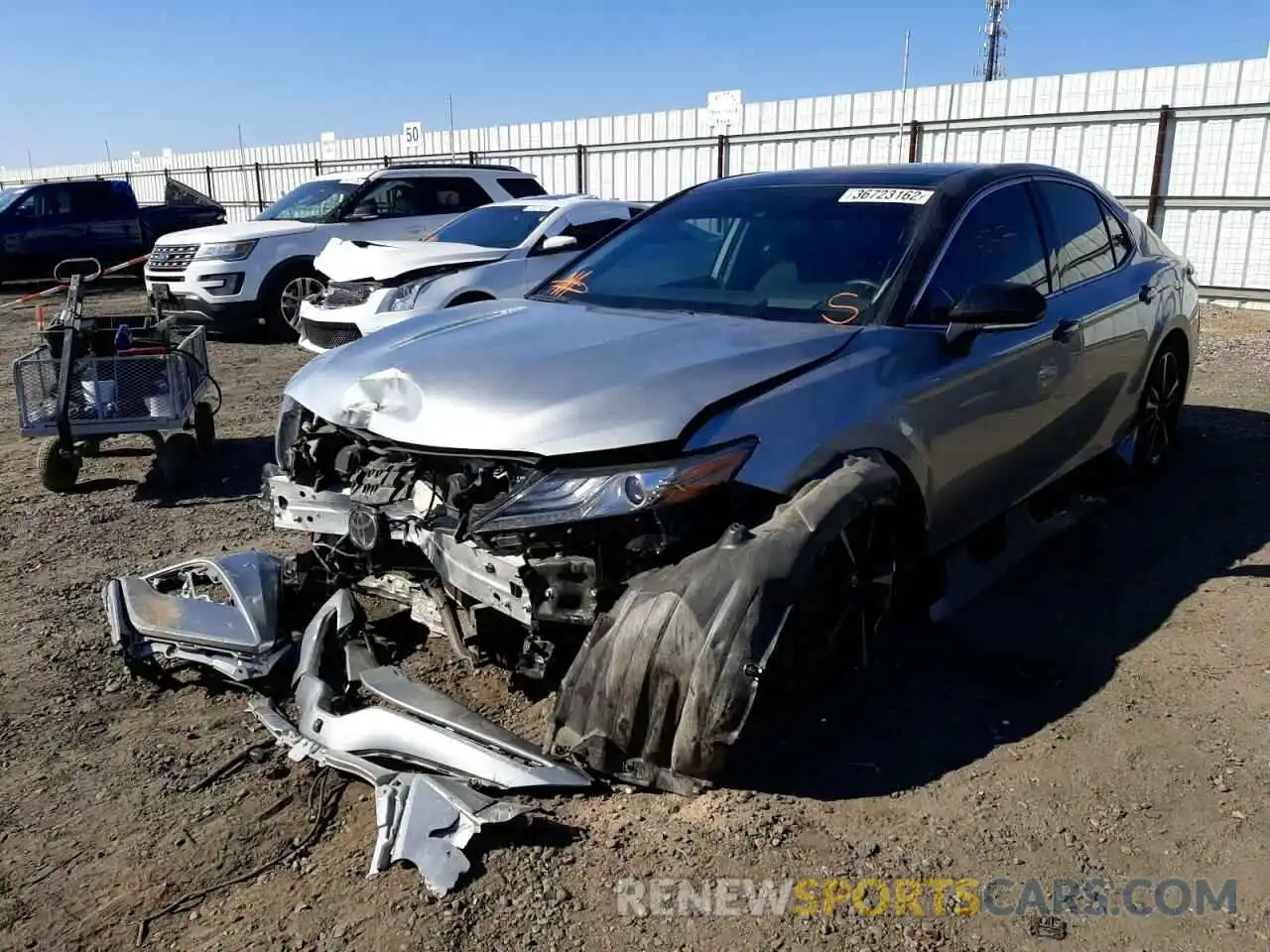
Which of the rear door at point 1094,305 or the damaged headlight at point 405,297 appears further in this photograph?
the damaged headlight at point 405,297

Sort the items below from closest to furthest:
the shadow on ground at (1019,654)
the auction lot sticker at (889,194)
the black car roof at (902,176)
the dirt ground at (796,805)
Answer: the dirt ground at (796,805)
the shadow on ground at (1019,654)
the auction lot sticker at (889,194)
the black car roof at (902,176)

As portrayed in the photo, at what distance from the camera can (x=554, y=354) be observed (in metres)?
3.34

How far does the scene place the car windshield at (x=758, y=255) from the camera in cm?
381

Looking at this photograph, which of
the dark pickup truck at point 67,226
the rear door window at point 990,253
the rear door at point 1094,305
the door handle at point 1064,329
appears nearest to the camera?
the rear door window at point 990,253

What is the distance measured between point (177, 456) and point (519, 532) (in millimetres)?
4104

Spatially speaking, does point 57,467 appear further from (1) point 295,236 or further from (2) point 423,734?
(1) point 295,236

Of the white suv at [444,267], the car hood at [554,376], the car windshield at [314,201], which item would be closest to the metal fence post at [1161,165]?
the white suv at [444,267]

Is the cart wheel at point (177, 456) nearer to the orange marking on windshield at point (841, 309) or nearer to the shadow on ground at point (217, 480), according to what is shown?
the shadow on ground at point (217, 480)

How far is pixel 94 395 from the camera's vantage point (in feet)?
20.3

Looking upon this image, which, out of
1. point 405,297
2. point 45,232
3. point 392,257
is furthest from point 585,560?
point 45,232

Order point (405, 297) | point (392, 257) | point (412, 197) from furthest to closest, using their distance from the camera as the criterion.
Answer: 1. point (412, 197)
2. point (392, 257)
3. point (405, 297)

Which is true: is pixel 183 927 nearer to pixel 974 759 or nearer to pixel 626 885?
pixel 626 885

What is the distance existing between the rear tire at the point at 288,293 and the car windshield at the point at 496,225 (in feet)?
7.30

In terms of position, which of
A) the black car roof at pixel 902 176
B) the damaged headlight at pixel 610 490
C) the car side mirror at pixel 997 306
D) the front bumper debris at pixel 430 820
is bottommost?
the front bumper debris at pixel 430 820
